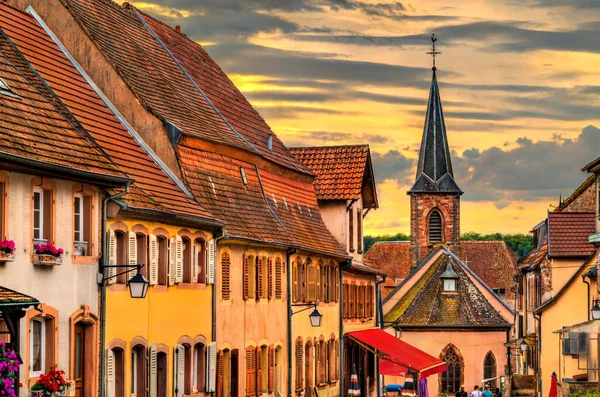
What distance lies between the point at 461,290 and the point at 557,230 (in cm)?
2622

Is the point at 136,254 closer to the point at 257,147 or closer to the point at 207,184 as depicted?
the point at 207,184

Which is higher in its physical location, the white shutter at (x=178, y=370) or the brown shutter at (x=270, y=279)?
the brown shutter at (x=270, y=279)

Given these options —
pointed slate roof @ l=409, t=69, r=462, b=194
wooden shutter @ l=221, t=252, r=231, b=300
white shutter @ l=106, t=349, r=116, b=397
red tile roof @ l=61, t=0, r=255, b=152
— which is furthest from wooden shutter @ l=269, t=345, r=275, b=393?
pointed slate roof @ l=409, t=69, r=462, b=194

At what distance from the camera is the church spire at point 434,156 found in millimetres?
112375

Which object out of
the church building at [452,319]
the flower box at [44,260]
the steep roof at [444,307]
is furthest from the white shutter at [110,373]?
the steep roof at [444,307]

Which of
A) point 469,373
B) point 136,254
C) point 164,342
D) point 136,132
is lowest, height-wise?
point 469,373

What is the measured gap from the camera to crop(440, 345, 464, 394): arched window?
81625mm

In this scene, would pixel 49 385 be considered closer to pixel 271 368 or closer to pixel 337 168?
pixel 271 368

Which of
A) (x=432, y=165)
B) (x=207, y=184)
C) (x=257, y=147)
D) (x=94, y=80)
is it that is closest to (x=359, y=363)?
(x=257, y=147)

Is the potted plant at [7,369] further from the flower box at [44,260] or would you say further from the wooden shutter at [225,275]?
the wooden shutter at [225,275]

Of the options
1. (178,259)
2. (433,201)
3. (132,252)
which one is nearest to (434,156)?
(433,201)

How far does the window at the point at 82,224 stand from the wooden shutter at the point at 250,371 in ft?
37.6

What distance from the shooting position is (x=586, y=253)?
189 feet

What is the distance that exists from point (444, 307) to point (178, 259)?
55288 mm
